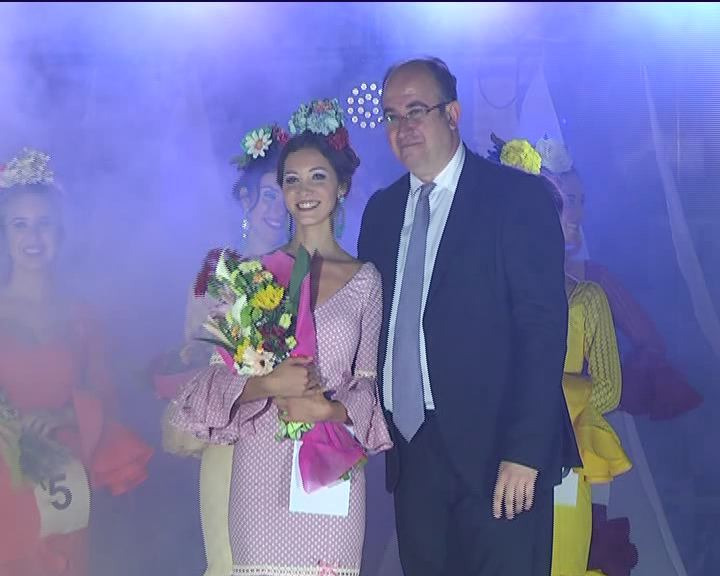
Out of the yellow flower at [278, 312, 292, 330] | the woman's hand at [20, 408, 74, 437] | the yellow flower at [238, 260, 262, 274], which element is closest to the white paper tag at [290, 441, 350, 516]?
the yellow flower at [278, 312, 292, 330]

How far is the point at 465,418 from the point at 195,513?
170 centimetres

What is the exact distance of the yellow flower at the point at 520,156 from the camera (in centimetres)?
375

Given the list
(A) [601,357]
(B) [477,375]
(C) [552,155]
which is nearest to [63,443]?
(B) [477,375]

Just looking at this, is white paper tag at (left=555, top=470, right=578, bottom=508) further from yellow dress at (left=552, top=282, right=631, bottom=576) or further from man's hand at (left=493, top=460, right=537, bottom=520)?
man's hand at (left=493, top=460, right=537, bottom=520)

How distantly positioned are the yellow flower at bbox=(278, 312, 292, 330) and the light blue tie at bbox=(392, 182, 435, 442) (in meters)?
0.34

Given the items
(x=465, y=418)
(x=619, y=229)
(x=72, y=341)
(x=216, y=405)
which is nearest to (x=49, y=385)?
(x=72, y=341)

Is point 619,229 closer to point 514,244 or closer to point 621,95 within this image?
point 621,95

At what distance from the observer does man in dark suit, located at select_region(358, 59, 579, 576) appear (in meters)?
2.73

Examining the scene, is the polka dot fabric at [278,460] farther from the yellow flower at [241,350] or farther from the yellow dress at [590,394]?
the yellow dress at [590,394]

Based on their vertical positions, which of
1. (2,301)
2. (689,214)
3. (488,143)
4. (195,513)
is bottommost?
(195,513)

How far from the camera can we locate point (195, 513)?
416 cm

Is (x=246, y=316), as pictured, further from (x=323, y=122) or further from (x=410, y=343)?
(x=323, y=122)

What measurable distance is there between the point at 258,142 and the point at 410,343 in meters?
0.68

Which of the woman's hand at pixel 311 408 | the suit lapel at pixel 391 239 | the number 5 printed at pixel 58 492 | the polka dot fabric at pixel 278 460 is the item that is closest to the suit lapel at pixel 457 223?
the suit lapel at pixel 391 239
